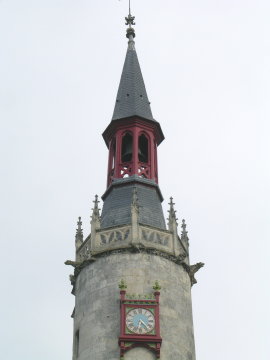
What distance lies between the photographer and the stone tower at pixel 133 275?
114 feet

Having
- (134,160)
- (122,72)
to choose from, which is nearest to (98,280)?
(134,160)

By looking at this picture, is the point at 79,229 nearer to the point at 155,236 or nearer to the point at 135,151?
the point at 155,236

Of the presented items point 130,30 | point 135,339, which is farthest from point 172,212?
point 130,30

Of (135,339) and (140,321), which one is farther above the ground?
(140,321)

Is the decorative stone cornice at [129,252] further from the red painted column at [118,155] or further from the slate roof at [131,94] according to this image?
the slate roof at [131,94]

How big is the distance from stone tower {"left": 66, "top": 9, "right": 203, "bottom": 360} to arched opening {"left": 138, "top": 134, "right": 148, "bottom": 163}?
1.96 ft

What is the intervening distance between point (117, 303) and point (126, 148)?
44.6 ft

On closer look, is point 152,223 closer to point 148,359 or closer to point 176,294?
point 176,294

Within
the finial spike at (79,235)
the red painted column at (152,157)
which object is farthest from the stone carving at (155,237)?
the red painted column at (152,157)

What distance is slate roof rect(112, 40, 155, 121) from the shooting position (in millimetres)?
46875

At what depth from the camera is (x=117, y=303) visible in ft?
118

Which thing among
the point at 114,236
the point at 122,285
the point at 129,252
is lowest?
the point at 122,285

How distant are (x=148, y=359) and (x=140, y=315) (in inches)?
91.1

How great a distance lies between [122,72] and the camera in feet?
170
